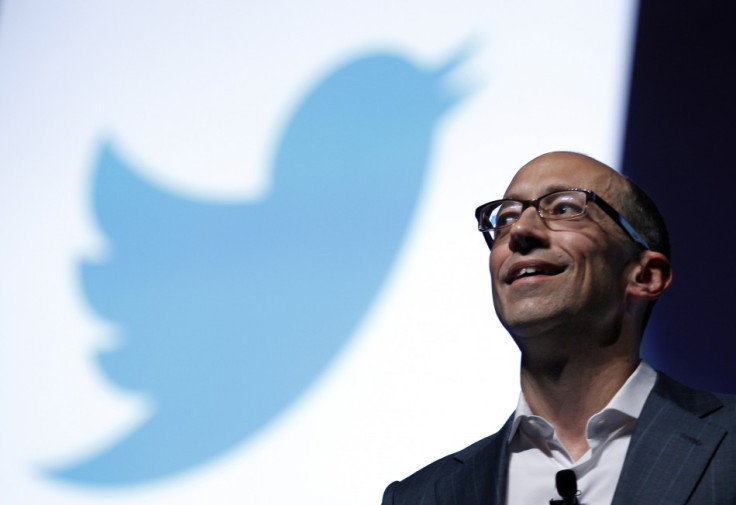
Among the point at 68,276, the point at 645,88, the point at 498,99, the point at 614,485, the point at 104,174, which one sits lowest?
the point at 614,485

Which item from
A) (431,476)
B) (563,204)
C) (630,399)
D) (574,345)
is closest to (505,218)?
(563,204)

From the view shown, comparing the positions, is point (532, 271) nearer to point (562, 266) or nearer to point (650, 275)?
point (562, 266)

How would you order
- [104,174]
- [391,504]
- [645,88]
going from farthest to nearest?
[104,174]
[645,88]
[391,504]

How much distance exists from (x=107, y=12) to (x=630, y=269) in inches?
81.8

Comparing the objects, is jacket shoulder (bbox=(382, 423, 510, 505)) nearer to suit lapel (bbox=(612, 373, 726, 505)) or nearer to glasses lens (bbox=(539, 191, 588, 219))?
suit lapel (bbox=(612, 373, 726, 505))

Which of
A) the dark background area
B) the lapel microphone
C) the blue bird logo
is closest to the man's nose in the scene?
the lapel microphone

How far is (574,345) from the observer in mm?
1866

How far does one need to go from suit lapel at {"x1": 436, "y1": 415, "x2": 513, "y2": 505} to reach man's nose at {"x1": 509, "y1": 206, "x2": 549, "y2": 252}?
1.13ft

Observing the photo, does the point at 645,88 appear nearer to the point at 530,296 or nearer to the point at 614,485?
the point at 530,296

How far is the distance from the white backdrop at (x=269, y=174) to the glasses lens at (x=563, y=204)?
1.65 feet

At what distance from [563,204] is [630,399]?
39cm

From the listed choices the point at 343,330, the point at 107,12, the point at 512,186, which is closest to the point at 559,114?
the point at 512,186

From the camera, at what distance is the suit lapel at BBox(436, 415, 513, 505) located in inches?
72.4

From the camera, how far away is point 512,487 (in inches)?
72.4
